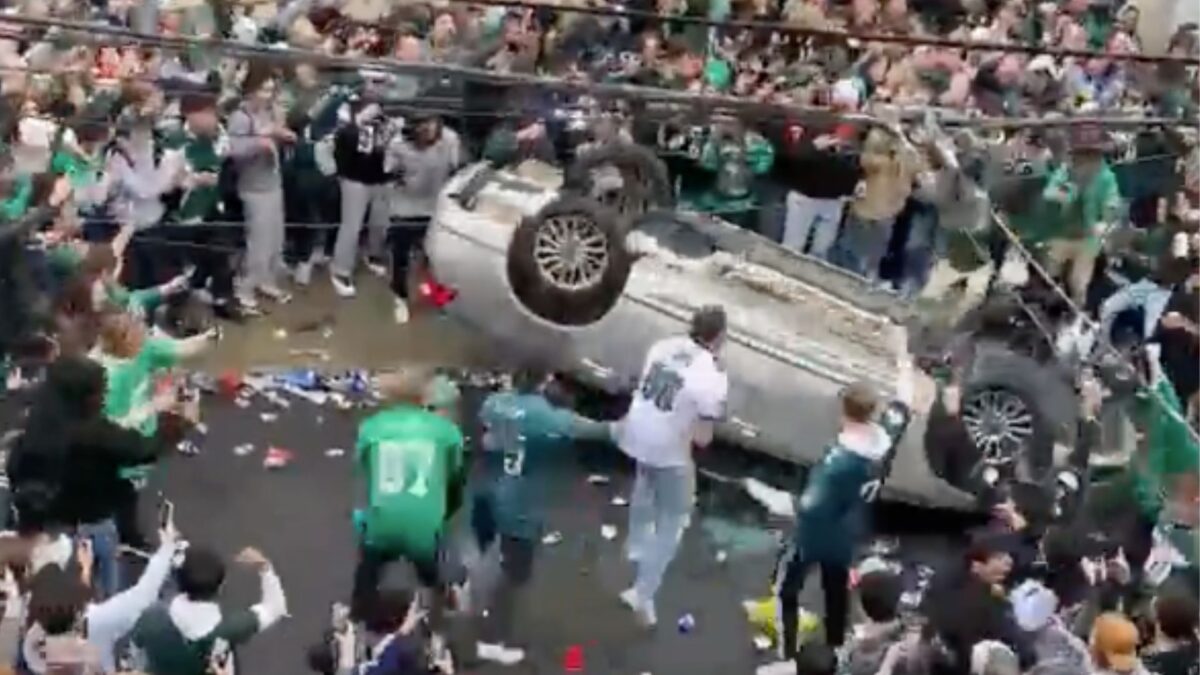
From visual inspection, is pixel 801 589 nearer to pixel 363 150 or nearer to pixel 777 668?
pixel 777 668

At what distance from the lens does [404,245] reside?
14055mm

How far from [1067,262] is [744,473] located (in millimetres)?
3098

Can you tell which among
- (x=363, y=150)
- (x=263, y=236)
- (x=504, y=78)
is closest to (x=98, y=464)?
(x=504, y=78)

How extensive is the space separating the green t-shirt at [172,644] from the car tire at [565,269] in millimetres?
4272

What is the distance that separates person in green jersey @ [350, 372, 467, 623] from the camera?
9078mm

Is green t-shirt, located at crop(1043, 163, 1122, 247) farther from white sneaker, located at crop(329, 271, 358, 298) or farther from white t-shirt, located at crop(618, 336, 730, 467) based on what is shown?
white t-shirt, located at crop(618, 336, 730, 467)

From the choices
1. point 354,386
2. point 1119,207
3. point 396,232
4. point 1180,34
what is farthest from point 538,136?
point 1180,34

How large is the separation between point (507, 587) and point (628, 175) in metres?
3.51

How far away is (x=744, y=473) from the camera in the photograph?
39.1ft

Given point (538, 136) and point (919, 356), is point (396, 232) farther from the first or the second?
point (919, 356)

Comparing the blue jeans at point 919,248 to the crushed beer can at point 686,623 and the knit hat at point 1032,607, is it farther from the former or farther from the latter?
the knit hat at point 1032,607

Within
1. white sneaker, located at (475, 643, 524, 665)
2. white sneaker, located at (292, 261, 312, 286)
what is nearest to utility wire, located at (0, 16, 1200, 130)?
white sneaker, located at (475, 643, 524, 665)

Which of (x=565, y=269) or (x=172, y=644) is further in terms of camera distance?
(x=565, y=269)

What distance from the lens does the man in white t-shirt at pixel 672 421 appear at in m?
9.77
